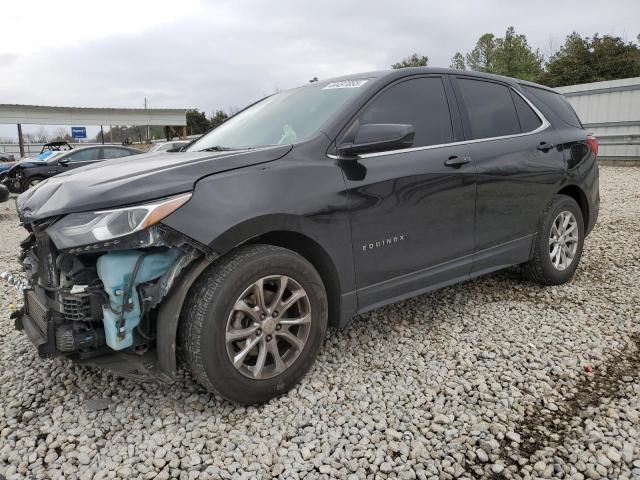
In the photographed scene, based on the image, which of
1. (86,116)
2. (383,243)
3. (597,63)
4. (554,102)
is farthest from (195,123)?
(383,243)

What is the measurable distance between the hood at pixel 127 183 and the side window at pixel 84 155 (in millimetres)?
12703

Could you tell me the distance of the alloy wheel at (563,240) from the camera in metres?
4.12

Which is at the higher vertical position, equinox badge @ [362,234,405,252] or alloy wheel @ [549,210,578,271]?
equinox badge @ [362,234,405,252]

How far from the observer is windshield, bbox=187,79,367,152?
2.93 m

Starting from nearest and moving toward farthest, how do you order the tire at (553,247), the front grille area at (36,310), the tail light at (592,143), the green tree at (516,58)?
1. the front grille area at (36,310)
2. the tire at (553,247)
3. the tail light at (592,143)
4. the green tree at (516,58)

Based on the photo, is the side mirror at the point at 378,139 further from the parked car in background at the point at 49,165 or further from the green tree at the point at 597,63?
the green tree at the point at 597,63

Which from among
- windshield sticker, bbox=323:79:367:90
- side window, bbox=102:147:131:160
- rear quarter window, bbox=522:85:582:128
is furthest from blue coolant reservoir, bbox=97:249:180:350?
side window, bbox=102:147:131:160

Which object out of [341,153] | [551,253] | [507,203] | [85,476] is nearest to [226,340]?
[85,476]

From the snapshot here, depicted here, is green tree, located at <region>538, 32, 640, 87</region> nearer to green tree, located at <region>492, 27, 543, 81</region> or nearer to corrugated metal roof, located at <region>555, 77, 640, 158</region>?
green tree, located at <region>492, 27, 543, 81</region>

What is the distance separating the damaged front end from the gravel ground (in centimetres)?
37

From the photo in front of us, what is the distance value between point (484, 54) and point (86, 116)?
99.9ft

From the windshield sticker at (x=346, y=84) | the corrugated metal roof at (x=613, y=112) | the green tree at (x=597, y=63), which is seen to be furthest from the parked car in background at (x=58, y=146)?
the green tree at (x=597, y=63)

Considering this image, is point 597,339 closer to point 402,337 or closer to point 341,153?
point 402,337

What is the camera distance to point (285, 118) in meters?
3.19
